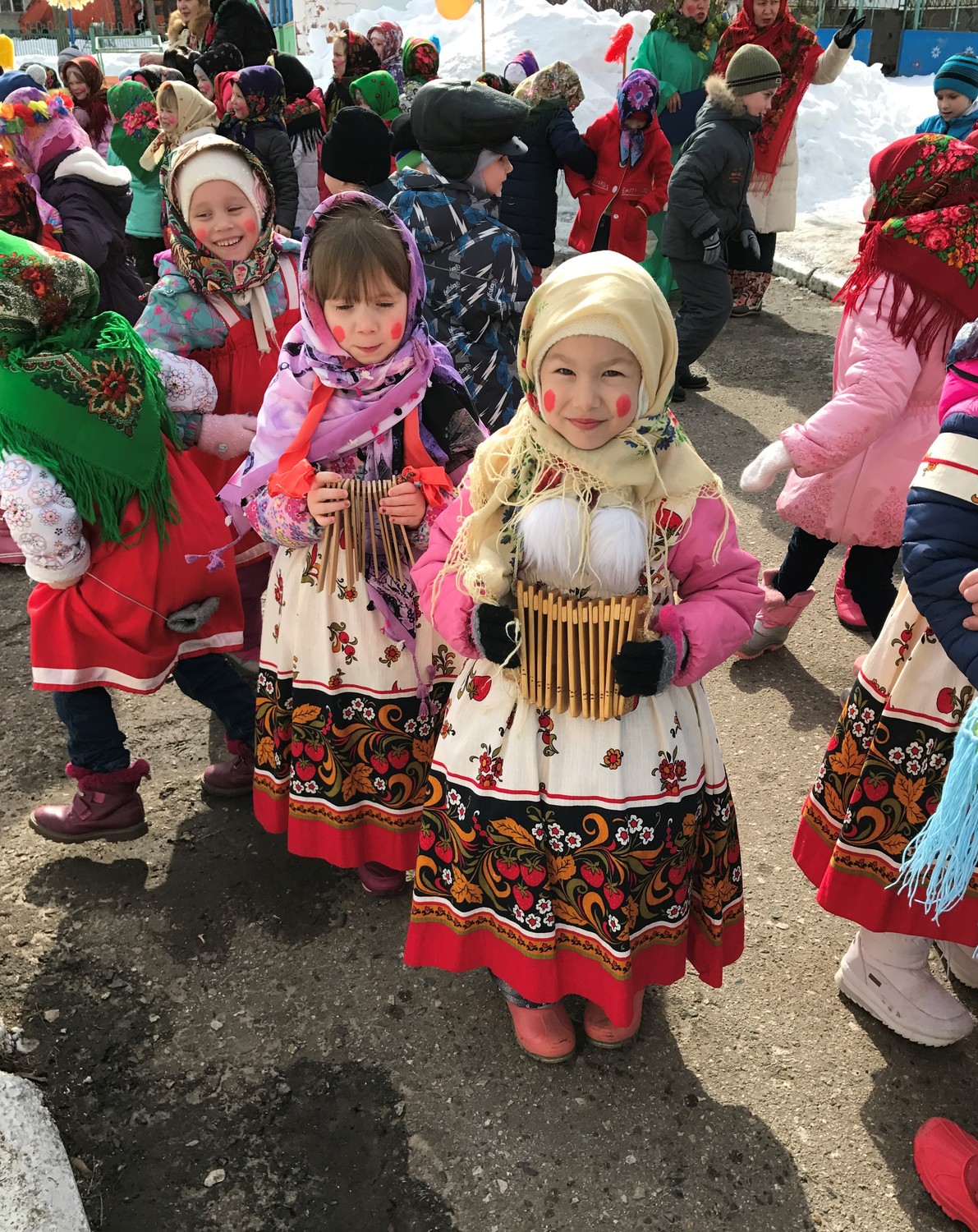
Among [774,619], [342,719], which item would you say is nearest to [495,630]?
[342,719]

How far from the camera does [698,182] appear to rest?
5508mm

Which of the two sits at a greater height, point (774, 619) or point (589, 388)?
point (589, 388)

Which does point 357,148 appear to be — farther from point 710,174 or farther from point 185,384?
point 710,174

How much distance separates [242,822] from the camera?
3.13 m

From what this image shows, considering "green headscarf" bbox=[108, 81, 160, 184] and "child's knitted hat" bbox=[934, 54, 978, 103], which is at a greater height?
"child's knitted hat" bbox=[934, 54, 978, 103]

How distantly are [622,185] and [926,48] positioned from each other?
12.3 m

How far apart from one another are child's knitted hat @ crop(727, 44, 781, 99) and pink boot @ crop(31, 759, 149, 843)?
16.1 feet

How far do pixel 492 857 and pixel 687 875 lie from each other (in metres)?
0.43

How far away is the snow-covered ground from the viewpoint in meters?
11.2

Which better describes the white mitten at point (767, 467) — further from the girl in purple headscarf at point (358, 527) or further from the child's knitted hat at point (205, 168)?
the child's knitted hat at point (205, 168)

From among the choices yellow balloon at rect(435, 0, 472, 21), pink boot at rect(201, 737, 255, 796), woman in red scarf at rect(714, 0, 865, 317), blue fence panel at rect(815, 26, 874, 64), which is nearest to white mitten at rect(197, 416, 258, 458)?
pink boot at rect(201, 737, 255, 796)

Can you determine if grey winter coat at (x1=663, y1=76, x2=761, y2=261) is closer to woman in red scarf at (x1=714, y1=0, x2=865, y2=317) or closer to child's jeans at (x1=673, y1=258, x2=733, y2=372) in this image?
child's jeans at (x1=673, y1=258, x2=733, y2=372)

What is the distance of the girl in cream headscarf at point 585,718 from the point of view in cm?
178

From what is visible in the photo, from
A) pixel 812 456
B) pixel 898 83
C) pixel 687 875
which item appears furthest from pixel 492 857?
pixel 898 83
